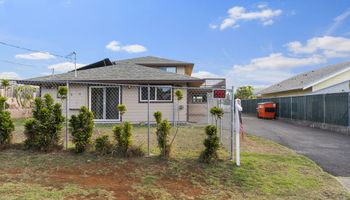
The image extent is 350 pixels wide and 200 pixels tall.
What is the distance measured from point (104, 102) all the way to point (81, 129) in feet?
28.4

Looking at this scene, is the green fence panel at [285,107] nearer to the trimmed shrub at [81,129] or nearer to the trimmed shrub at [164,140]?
the trimmed shrub at [164,140]

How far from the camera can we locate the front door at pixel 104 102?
1493 cm

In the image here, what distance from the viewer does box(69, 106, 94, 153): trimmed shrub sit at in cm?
633

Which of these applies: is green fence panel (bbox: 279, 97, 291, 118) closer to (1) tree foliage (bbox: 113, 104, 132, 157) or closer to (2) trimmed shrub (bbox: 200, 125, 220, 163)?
(2) trimmed shrub (bbox: 200, 125, 220, 163)

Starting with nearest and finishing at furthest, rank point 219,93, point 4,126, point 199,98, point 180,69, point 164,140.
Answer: point 164,140 → point 4,126 → point 219,93 → point 199,98 → point 180,69

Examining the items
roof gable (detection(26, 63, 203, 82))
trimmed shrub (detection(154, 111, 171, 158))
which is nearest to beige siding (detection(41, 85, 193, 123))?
roof gable (detection(26, 63, 203, 82))

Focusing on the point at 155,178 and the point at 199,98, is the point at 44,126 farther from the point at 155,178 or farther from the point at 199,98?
the point at 199,98

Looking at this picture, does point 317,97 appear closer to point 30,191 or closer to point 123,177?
point 123,177

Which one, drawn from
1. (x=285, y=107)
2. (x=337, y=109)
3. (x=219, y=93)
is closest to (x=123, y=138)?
(x=219, y=93)

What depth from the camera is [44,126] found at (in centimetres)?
640

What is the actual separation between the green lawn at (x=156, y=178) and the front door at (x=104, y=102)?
854 centimetres

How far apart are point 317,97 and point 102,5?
A: 13471 mm

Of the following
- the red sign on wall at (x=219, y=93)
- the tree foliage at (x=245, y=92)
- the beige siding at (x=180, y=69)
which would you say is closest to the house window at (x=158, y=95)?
the red sign on wall at (x=219, y=93)

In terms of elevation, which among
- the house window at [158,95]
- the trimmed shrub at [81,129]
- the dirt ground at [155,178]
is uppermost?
the house window at [158,95]
